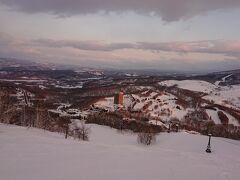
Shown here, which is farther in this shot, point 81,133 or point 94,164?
point 81,133

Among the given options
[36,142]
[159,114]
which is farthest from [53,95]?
[36,142]

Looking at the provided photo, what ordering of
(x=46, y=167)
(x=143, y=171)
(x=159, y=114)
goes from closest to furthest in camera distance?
1. (x=46, y=167)
2. (x=143, y=171)
3. (x=159, y=114)

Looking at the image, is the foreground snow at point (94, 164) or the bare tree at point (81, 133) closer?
the foreground snow at point (94, 164)

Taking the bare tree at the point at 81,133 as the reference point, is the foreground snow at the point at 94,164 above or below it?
above

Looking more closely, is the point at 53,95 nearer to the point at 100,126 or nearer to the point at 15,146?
the point at 100,126

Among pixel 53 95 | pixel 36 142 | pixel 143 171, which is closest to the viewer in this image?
pixel 143 171

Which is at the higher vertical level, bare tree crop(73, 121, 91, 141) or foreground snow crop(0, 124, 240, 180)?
foreground snow crop(0, 124, 240, 180)

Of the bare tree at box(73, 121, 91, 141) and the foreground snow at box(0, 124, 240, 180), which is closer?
the foreground snow at box(0, 124, 240, 180)

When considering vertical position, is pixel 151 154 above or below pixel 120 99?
above

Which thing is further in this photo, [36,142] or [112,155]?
[36,142]

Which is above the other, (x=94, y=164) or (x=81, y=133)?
(x=94, y=164)

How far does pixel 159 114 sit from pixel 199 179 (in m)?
115

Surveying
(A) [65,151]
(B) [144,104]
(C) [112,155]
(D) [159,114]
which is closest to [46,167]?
(A) [65,151]

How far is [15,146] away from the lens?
17891 mm
